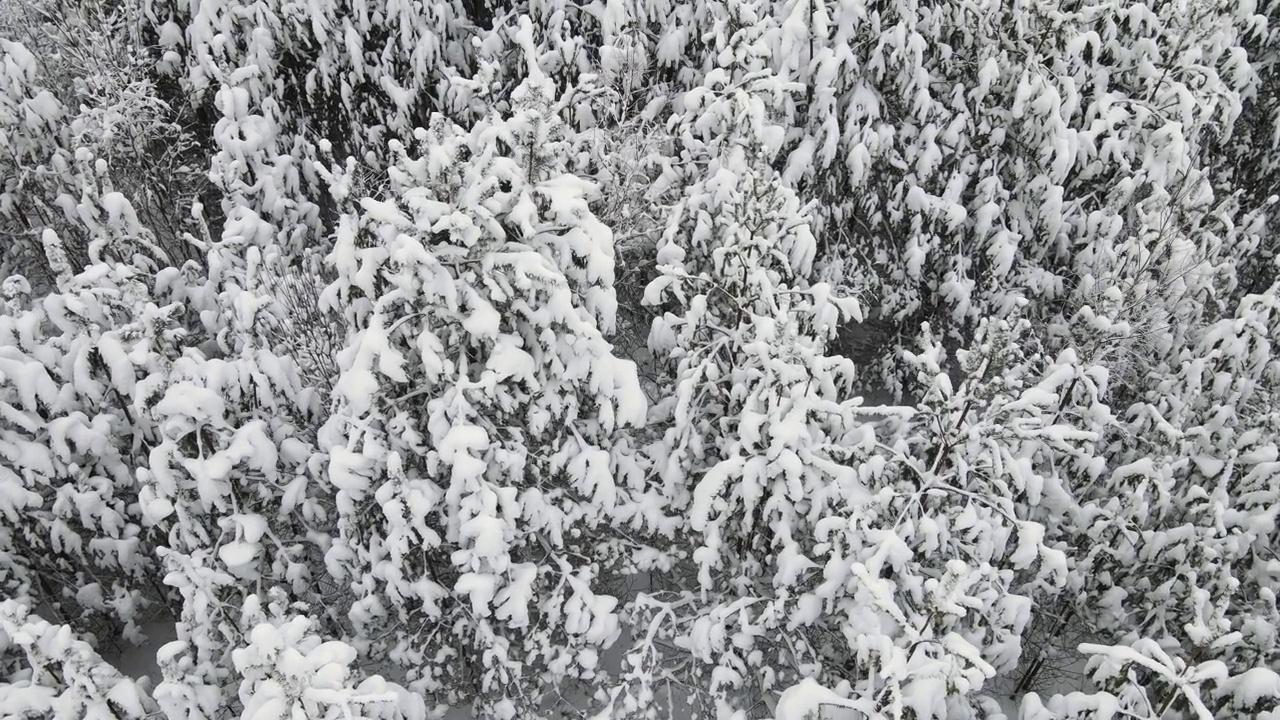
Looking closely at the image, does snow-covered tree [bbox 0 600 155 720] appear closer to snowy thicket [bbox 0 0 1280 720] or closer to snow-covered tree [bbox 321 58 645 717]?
snowy thicket [bbox 0 0 1280 720]

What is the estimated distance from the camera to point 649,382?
372 inches

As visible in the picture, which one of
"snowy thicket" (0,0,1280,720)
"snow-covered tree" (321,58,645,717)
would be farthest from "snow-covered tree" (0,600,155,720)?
"snow-covered tree" (321,58,645,717)

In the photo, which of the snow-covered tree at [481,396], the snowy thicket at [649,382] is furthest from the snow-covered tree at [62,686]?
the snow-covered tree at [481,396]

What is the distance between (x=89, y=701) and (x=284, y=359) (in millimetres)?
2833

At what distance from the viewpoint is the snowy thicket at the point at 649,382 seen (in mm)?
5234

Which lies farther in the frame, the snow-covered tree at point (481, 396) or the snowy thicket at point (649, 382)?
the snowy thicket at point (649, 382)

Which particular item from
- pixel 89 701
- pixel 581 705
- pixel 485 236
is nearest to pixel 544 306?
Result: pixel 485 236

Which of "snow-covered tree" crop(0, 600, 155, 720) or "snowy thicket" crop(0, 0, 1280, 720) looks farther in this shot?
"snowy thicket" crop(0, 0, 1280, 720)

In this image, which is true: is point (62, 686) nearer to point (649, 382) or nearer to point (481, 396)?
point (481, 396)

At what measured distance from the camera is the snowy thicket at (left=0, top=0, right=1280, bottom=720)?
5.23m

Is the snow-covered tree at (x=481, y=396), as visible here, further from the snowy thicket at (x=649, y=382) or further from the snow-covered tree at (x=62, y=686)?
the snow-covered tree at (x=62, y=686)

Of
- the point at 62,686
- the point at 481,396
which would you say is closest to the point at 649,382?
the point at 481,396

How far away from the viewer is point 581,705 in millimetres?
8047

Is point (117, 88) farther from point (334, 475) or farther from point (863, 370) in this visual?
point (863, 370)
